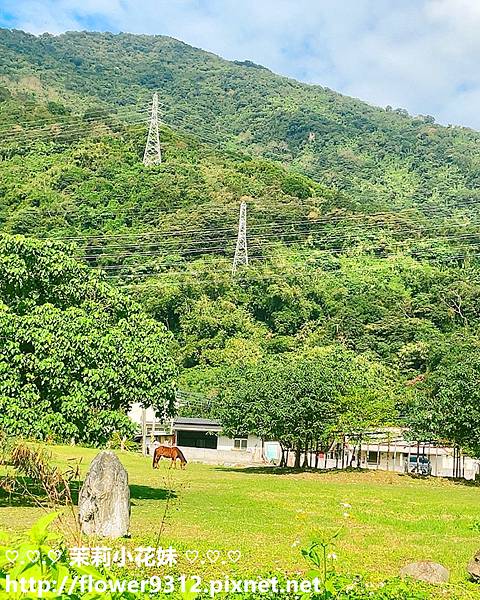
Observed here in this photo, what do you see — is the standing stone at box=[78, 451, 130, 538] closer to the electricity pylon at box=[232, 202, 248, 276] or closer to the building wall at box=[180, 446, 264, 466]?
the building wall at box=[180, 446, 264, 466]

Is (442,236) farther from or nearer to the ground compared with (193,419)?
farther from the ground

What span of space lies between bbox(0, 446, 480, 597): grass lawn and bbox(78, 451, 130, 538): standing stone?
17.0 inches

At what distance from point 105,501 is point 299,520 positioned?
5415 mm

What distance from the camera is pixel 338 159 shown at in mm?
111688

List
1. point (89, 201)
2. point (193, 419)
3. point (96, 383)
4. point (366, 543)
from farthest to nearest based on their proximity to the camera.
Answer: point (89, 201)
point (193, 419)
point (96, 383)
point (366, 543)

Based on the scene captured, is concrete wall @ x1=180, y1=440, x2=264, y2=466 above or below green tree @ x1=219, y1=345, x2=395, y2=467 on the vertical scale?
below

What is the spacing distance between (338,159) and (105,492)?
10353 centimetres

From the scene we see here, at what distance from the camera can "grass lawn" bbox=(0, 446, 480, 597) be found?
11367 mm

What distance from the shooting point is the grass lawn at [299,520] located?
1137 centimetres

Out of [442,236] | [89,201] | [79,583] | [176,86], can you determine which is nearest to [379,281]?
[442,236]

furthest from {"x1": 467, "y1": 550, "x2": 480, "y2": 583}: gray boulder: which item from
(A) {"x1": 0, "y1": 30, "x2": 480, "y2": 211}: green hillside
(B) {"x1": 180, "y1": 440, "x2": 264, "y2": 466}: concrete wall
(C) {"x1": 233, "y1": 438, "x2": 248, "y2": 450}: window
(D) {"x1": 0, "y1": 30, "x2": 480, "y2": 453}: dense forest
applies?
(A) {"x1": 0, "y1": 30, "x2": 480, "y2": 211}: green hillside

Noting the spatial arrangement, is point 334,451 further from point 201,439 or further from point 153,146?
point 153,146

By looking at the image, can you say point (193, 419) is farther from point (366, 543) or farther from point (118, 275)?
point (366, 543)

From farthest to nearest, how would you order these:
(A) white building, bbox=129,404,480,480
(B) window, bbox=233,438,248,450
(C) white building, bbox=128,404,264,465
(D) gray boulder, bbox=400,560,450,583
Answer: (B) window, bbox=233,438,248,450 → (C) white building, bbox=128,404,264,465 → (A) white building, bbox=129,404,480,480 → (D) gray boulder, bbox=400,560,450,583
